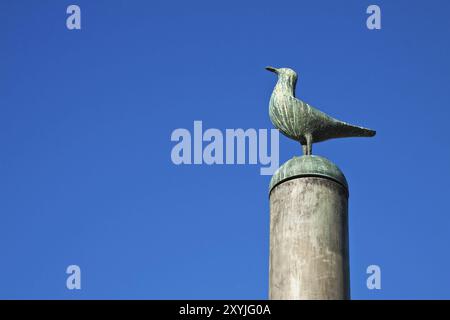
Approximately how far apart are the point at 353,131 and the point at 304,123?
84 centimetres

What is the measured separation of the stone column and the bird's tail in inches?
43.1

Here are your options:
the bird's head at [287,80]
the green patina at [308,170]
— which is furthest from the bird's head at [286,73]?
the green patina at [308,170]

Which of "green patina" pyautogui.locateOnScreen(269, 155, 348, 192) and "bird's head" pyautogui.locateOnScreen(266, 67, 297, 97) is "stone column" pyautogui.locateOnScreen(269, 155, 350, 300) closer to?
"green patina" pyautogui.locateOnScreen(269, 155, 348, 192)

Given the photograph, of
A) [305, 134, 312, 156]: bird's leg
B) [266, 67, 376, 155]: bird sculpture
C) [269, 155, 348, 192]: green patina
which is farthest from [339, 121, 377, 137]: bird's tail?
[269, 155, 348, 192]: green patina

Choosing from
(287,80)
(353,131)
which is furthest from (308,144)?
(287,80)

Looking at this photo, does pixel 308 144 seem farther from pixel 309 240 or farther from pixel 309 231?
pixel 309 240

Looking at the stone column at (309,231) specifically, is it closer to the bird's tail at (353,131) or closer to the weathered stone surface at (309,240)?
the weathered stone surface at (309,240)

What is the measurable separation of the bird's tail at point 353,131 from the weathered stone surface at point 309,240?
1.39 meters

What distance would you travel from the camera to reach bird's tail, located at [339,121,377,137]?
Result: 2164 cm

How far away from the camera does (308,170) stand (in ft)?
66.9

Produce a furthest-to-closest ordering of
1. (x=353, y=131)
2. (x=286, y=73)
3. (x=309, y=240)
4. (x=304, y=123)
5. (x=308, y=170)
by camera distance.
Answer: (x=286, y=73)
(x=353, y=131)
(x=304, y=123)
(x=308, y=170)
(x=309, y=240)

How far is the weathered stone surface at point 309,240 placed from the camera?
19.5m
